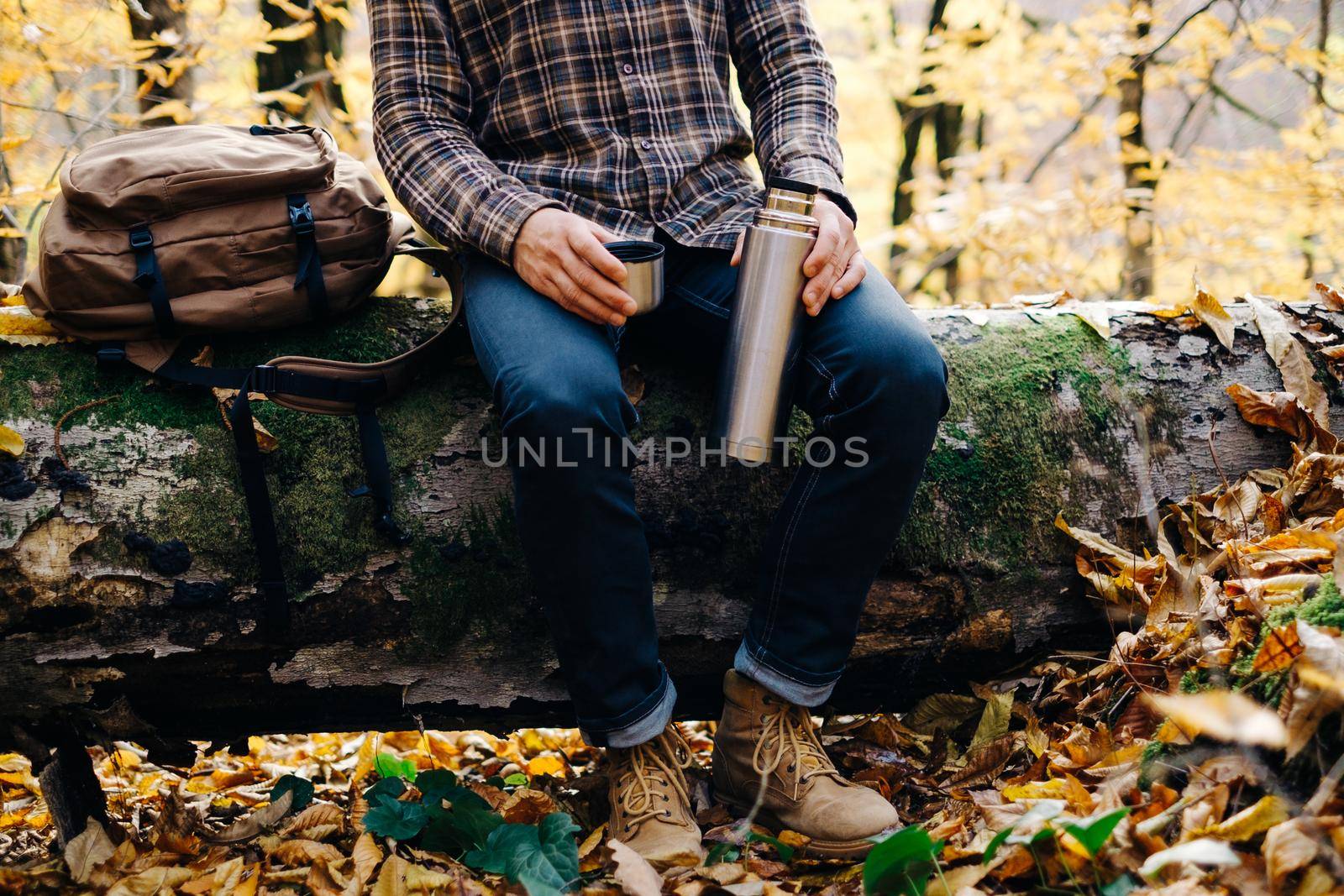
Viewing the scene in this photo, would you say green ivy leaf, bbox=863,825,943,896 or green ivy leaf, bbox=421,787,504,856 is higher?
green ivy leaf, bbox=863,825,943,896

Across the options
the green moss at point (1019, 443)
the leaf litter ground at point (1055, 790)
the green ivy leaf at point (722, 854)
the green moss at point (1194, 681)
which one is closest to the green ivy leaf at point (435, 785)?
the leaf litter ground at point (1055, 790)

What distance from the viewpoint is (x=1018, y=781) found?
76.9 inches

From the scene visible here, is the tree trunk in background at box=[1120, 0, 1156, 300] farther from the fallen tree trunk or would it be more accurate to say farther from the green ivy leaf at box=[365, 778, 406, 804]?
the green ivy leaf at box=[365, 778, 406, 804]

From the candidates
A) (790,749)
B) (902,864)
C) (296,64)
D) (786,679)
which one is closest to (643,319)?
(786,679)

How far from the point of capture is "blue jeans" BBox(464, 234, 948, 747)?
1.79 m

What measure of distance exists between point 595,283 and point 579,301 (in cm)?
6

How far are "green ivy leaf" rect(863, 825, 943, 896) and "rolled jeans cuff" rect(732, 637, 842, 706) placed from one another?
1.45 feet

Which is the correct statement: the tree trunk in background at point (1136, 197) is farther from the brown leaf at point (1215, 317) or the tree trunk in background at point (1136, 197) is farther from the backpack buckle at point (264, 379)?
the backpack buckle at point (264, 379)

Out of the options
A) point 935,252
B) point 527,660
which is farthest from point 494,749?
point 935,252

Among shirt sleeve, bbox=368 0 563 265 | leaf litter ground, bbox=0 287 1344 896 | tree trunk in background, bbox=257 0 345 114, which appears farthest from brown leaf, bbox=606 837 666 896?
tree trunk in background, bbox=257 0 345 114

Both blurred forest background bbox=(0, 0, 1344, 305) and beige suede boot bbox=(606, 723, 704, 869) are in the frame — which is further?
blurred forest background bbox=(0, 0, 1344, 305)

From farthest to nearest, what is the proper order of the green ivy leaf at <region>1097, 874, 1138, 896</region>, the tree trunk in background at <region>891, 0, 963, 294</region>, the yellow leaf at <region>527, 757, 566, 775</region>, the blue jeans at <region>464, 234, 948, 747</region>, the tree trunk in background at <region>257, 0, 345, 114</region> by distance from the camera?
1. the tree trunk in background at <region>891, 0, 963, 294</region>
2. the tree trunk in background at <region>257, 0, 345, 114</region>
3. the yellow leaf at <region>527, 757, 566, 775</region>
4. the blue jeans at <region>464, 234, 948, 747</region>
5. the green ivy leaf at <region>1097, 874, 1138, 896</region>

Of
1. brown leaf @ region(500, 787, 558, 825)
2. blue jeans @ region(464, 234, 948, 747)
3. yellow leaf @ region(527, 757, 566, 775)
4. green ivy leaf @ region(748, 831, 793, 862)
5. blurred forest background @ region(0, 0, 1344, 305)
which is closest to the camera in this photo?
blue jeans @ region(464, 234, 948, 747)

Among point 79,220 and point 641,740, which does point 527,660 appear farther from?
point 79,220
